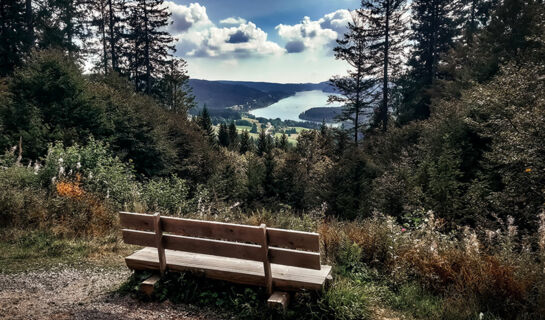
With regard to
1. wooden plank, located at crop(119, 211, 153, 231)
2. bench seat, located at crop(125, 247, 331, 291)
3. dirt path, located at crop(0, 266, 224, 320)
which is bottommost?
dirt path, located at crop(0, 266, 224, 320)

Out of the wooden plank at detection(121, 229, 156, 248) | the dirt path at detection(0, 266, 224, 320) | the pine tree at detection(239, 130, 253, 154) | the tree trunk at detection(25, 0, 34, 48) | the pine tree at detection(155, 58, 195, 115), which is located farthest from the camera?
the pine tree at detection(239, 130, 253, 154)

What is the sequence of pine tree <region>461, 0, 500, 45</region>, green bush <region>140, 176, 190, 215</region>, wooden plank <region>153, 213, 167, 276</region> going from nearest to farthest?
1. wooden plank <region>153, 213, 167, 276</region>
2. green bush <region>140, 176, 190, 215</region>
3. pine tree <region>461, 0, 500, 45</region>

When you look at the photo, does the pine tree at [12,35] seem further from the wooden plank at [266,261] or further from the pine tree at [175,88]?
the wooden plank at [266,261]

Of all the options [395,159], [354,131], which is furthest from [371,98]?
[395,159]

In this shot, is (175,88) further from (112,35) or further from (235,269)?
(235,269)

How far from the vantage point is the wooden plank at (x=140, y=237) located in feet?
14.2

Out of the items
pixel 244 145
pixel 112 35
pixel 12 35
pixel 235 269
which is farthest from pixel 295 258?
pixel 244 145

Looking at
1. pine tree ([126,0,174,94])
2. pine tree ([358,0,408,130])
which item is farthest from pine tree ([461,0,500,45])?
pine tree ([126,0,174,94])

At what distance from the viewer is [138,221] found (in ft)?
14.2

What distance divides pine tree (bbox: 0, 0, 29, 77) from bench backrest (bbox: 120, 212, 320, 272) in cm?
2922

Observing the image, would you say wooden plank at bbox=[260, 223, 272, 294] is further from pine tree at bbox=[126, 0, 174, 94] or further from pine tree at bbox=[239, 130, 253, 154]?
pine tree at bbox=[239, 130, 253, 154]

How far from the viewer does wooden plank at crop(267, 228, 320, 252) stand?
11.7 feet

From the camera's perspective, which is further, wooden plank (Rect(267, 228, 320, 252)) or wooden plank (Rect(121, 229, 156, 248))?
wooden plank (Rect(121, 229, 156, 248))

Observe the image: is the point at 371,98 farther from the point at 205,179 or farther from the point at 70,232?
the point at 70,232
